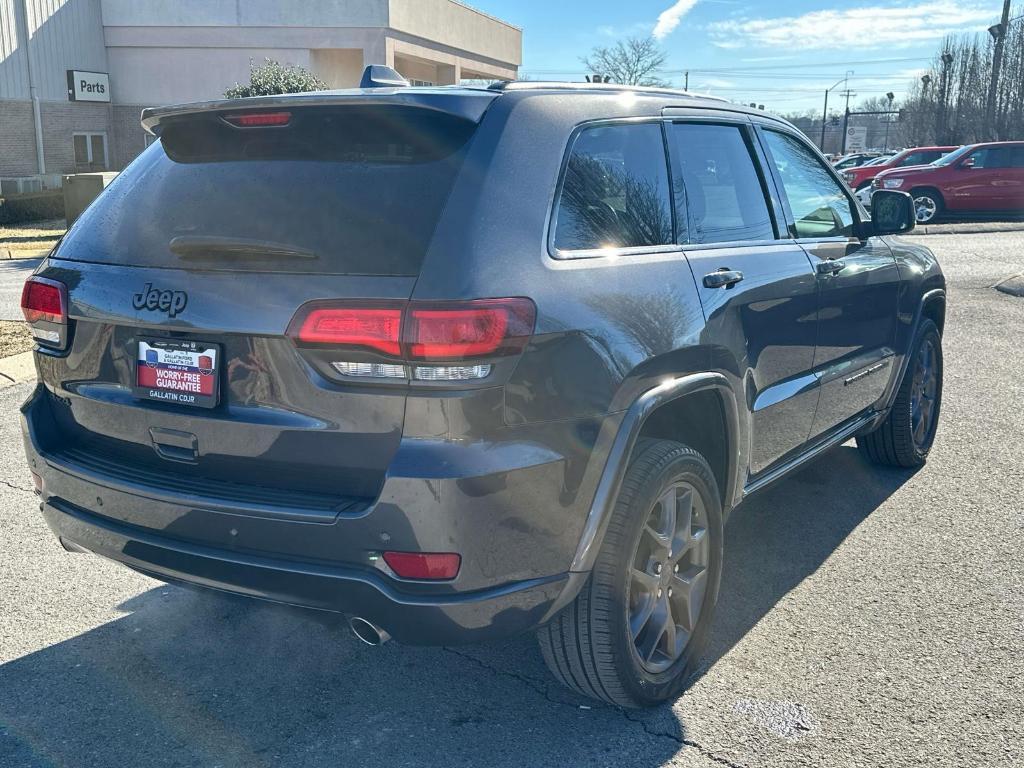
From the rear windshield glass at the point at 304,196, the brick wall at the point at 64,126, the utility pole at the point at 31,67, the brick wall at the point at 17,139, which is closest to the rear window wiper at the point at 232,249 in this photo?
the rear windshield glass at the point at 304,196

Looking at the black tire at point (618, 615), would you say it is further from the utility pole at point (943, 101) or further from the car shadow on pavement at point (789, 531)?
the utility pole at point (943, 101)

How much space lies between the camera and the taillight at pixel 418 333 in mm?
2477

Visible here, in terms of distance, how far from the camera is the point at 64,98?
32969 mm

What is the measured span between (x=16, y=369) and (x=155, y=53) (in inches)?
1233

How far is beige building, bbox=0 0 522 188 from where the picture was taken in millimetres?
32375

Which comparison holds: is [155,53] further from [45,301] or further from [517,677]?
[517,677]

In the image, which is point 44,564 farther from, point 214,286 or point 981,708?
point 981,708

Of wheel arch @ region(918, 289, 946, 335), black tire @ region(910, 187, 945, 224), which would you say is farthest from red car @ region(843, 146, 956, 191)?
wheel arch @ region(918, 289, 946, 335)

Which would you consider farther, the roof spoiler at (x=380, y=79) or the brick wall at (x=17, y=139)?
the brick wall at (x=17, y=139)

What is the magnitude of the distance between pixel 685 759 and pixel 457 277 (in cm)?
153

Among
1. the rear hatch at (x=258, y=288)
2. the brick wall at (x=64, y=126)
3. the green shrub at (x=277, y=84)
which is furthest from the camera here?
the brick wall at (x=64, y=126)

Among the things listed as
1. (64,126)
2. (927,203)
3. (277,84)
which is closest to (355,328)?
(277,84)

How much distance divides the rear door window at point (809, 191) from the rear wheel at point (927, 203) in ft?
62.0

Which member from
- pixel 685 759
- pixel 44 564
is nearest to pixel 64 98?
pixel 44 564
